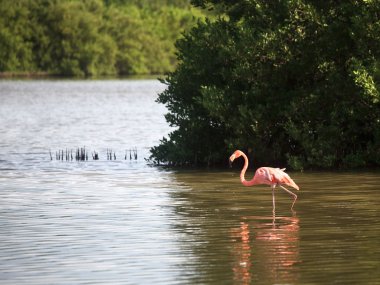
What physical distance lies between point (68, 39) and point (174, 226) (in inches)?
5056

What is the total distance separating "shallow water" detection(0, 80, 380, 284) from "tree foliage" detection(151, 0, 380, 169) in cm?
117

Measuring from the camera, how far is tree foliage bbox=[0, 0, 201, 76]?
145m

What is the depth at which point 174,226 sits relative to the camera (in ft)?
66.3

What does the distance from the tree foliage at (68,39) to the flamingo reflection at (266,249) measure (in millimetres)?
124354

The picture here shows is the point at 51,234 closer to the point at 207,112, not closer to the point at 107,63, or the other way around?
the point at 207,112

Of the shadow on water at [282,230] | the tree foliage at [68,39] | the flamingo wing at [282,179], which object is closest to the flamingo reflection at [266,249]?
the shadow on water at [282,230]

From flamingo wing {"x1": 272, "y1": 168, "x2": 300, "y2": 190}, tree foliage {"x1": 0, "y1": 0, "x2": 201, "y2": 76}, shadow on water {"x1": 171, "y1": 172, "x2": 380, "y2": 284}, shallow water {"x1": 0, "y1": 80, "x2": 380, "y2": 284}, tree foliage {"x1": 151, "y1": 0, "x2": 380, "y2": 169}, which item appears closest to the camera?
shadow on water {"x1": 171, "y1": 172, "x2": 380, "y2": 284}

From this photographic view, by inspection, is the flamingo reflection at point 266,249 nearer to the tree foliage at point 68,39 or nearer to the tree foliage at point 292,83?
the tree foliage at point 292,83

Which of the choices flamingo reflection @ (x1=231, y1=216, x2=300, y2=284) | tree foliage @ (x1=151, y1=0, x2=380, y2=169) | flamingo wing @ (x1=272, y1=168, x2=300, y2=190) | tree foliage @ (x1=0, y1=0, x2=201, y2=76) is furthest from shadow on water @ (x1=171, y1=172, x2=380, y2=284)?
tree foliage @ (x1=0, y1=0, x2=201, y2=76)

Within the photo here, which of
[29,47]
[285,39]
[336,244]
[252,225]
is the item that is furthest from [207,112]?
[29,47]

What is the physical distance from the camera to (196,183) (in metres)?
27.6

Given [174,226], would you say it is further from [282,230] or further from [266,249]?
[266,249]

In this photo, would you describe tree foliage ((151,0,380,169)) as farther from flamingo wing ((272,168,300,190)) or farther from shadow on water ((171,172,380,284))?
flamingo wing ((272,168,300,190))

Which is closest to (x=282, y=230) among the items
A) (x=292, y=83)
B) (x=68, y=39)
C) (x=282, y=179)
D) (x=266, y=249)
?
(x=266, y=249)
